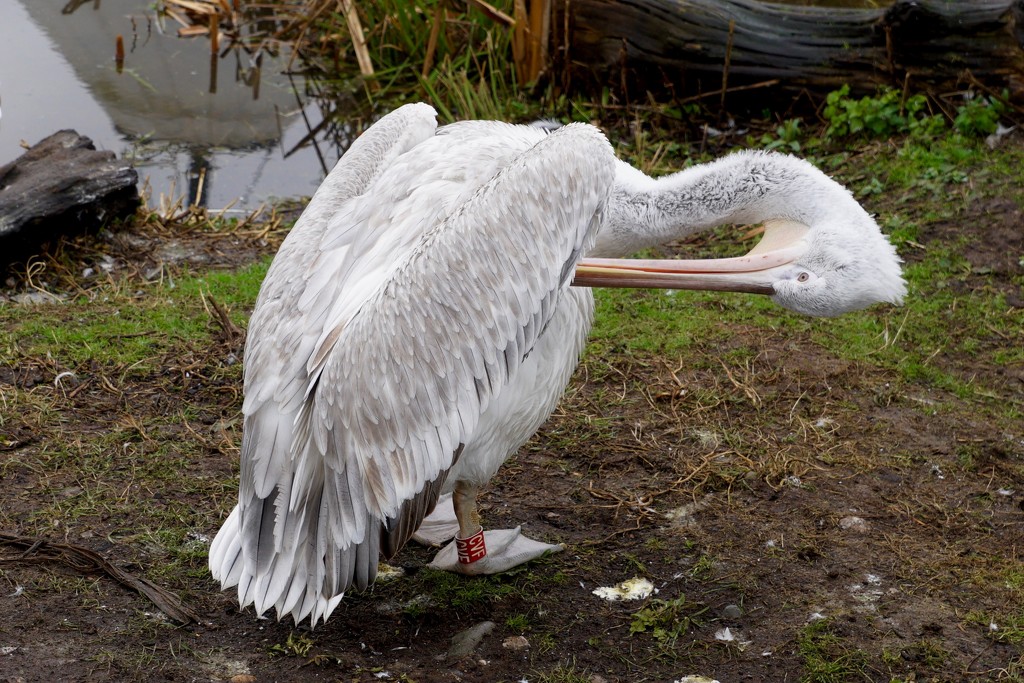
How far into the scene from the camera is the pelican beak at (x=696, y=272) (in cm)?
328

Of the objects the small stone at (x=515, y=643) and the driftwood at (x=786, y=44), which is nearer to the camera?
the small stone at (x=515, y=643)

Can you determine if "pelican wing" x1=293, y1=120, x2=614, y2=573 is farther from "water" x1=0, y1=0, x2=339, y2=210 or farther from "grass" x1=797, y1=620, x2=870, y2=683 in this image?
"water" x1=0, y1=0, x2=339, y2=210

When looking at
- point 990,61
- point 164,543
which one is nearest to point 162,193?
point 164,543

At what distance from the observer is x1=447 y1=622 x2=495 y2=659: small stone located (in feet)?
10.5

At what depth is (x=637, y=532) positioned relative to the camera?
3.77 meters

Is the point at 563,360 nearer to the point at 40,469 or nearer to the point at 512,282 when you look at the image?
the point at 512,282

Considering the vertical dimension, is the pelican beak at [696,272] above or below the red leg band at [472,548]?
above

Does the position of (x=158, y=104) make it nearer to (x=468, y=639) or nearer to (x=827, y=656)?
(x=468, y=639)

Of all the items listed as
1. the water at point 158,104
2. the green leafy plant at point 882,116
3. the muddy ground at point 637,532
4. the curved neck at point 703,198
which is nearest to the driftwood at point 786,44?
the green leafy plant at point 882,116

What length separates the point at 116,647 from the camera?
311cm

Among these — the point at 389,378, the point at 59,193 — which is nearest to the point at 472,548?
the point at 389,378

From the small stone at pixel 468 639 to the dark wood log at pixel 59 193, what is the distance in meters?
3.29

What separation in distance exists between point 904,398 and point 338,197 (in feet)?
8.04

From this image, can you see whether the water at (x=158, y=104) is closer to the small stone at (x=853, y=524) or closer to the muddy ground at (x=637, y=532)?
the muddy ground at (x=637, y=532)
